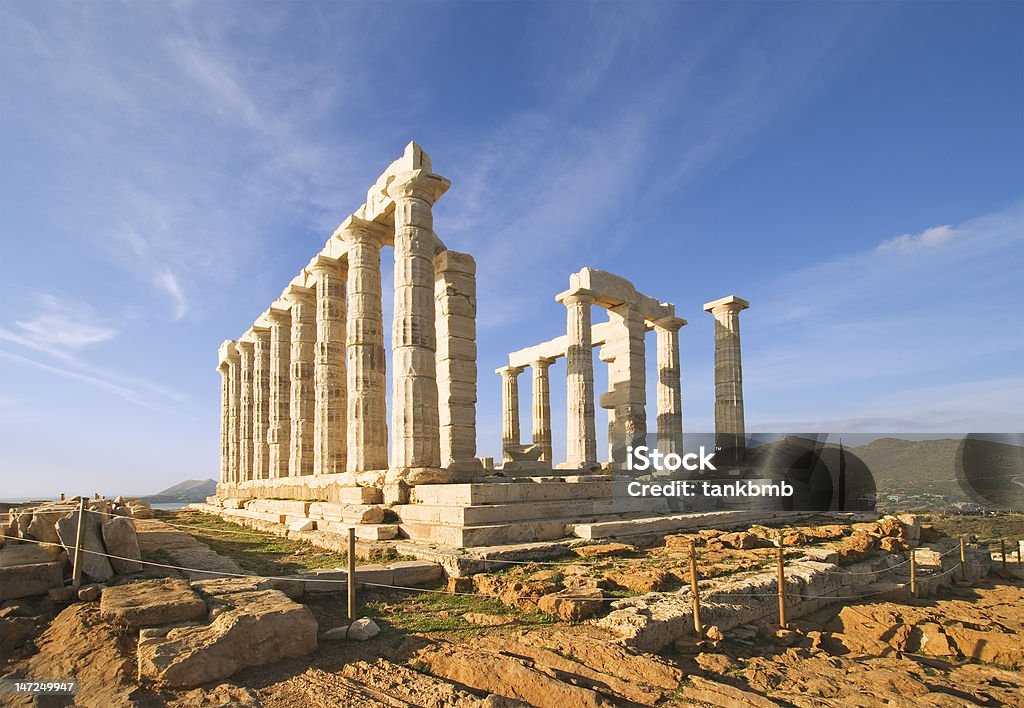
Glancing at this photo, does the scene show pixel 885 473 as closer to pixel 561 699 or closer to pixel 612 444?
pixel 612 444

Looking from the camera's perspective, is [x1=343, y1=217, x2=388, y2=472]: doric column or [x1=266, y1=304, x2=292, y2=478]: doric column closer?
[x1=343, y1=217, x2=388, y2=472]: doric column

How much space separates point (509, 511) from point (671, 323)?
17197 mm

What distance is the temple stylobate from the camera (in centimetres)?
A: 1391

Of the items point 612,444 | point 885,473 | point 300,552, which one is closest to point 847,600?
point 300,552

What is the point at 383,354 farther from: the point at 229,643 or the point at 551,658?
the point at 551,658

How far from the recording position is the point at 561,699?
4.62 meters

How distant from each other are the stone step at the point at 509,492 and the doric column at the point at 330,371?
21.4ft

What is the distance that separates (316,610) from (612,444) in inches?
744

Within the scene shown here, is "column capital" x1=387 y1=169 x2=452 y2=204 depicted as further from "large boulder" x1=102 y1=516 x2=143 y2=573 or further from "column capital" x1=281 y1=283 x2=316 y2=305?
"large boulder" x1=102 y1=516 x2=143 y2=573

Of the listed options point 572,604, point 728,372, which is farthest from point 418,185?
point 728,372

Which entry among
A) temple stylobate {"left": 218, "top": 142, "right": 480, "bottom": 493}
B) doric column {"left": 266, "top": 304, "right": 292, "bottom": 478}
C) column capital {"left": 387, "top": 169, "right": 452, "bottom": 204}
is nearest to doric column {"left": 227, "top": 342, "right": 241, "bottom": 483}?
doric column {"left": 266, "top": 304, "right": 292, "bottom": 478}

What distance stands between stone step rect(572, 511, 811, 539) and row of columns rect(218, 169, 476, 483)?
439 cm

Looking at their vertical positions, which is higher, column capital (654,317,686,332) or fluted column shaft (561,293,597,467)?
column capital (654,317,686,332)

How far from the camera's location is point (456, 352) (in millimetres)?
16062
